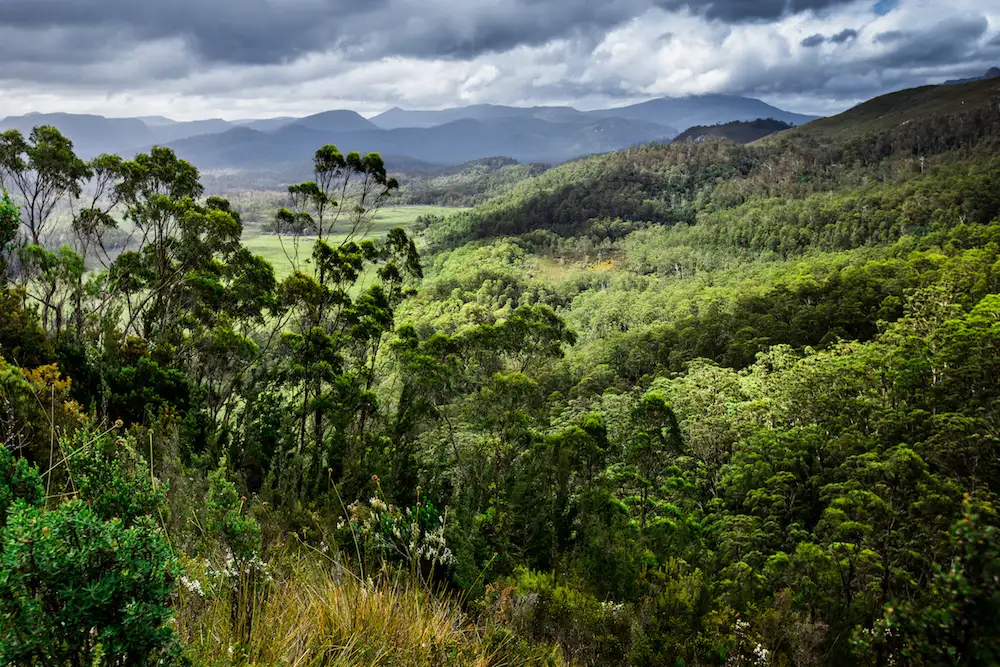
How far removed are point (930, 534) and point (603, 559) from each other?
7502 mm

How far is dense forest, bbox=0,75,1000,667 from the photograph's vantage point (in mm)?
1874

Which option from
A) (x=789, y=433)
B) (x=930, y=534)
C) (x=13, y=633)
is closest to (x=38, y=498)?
(x=13, y=633)

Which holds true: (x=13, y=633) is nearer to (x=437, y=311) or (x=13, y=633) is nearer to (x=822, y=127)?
(x=437, y=311)

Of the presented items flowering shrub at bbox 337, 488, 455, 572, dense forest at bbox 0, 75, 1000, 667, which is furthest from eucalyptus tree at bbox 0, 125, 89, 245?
flowering shrub at bbox 337, 488, 455, 572

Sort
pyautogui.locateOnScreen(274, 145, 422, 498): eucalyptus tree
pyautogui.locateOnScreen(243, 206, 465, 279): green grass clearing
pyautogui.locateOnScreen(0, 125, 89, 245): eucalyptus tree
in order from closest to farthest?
pyautogui.locateOnScreen(274, 145, 422, 498): eucalyptus tree < pyautogui.locateOnScreen(0, 125, 89, 245): eucalyptus tree < pyautogui.locateOnScreen(243, 206, 465, 279): green grass clearing

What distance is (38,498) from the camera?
1842 millimetres

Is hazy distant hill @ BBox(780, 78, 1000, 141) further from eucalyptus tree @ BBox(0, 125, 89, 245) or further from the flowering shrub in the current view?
the flowering shrub

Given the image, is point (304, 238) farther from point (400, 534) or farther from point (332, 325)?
point (400, 534)

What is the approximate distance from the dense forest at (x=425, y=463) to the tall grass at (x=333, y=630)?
2cm

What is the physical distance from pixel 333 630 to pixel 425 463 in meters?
10.7

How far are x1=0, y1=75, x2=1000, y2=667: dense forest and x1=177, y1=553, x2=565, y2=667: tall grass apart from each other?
0.07ft

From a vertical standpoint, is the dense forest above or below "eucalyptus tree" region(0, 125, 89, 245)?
below

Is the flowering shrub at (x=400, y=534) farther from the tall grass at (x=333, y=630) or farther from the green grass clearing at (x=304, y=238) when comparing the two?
the green grass clearing at (x=304, y=238)

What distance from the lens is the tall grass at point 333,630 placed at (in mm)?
2416
